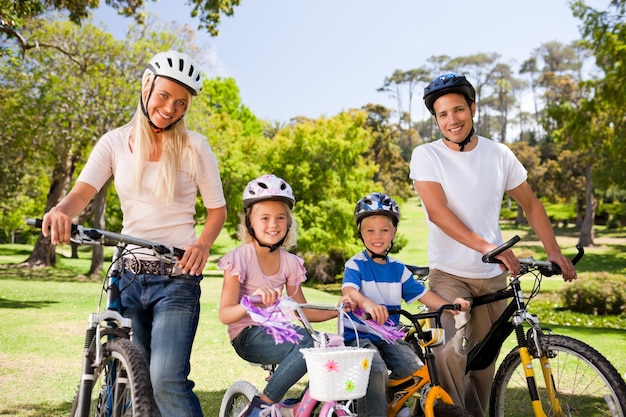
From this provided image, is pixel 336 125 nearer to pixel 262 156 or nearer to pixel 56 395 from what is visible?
pixel 262 156

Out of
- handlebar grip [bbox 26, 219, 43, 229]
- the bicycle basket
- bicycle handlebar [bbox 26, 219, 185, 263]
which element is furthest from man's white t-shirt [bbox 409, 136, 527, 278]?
handlebar grip [bbox 26, 219, 43, 229]

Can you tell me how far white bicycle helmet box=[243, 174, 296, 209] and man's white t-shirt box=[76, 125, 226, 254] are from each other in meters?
0.40

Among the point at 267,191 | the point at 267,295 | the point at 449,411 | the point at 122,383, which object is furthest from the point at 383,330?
the point at 122,383

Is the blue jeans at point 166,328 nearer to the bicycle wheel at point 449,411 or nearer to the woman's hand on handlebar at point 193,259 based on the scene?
the woman's hand on handlebar at point 193,259

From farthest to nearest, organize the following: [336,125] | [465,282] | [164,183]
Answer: [336,125]
[465,282]
[164,183]

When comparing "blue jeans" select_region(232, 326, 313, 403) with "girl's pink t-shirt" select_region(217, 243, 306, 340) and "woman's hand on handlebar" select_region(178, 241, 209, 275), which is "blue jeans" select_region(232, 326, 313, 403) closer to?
"girl's pink t-shirt" select_region(217, 243, 306, 340)

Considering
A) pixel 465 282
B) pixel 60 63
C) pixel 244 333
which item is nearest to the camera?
pixel 244 333

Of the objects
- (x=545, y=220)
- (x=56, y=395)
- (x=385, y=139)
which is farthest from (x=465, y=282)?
(x=385, y=139)

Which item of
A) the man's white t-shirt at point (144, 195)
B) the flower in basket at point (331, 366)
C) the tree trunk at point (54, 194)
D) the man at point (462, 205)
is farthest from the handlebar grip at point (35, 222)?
the tree trunk at point (54, 194)

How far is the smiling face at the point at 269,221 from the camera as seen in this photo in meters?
4.29

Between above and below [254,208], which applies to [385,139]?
above

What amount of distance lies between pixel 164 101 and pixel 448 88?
1.81 metres

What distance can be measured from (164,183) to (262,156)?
32074 mm

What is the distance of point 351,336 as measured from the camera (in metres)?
4.40
